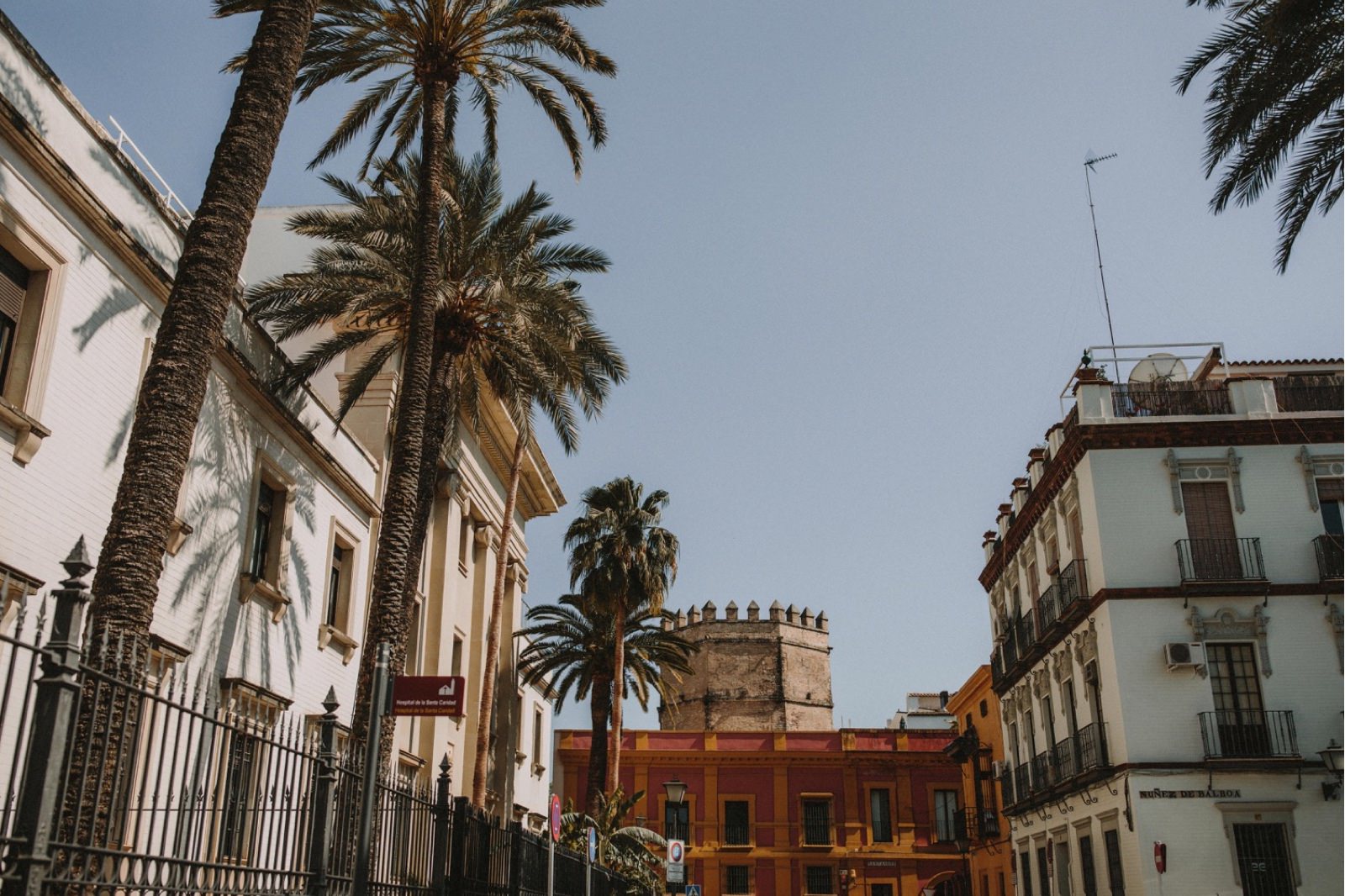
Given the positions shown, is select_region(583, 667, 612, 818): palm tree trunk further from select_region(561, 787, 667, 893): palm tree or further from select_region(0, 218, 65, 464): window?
select_region(0, 218, 65, 464): window

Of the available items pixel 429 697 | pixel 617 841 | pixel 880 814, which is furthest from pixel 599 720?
pixel 429 697

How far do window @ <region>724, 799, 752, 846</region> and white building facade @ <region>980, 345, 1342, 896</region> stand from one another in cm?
2197

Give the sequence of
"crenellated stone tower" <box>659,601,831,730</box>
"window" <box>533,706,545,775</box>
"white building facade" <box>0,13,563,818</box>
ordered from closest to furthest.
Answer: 1. "white building facade" <box>0,13,563,818</box>
2. "window" <box>533,706,545,775</box>
3. "crenellated stone tower" <box>659,601,831,730</box>

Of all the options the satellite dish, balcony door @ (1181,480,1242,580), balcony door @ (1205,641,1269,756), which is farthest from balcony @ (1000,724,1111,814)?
the satellite dish

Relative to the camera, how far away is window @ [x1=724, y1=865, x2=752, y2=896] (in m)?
47.8

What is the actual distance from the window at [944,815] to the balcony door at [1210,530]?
2783 centimetres

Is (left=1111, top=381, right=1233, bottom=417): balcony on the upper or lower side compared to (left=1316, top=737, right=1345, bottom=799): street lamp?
upper

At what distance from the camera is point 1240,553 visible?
2436 cm

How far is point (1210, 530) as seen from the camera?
81.7ft

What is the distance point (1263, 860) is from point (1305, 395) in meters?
10.1

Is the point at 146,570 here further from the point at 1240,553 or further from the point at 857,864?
the point at 857,864

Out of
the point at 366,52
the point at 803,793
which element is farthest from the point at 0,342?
the point at 803,793

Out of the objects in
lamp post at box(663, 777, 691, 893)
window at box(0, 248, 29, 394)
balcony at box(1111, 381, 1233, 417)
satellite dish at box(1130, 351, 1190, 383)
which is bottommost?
lamp post at box(663, 777, 691, 893)

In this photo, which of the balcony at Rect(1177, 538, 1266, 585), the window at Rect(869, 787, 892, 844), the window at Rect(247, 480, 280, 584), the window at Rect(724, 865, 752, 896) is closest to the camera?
the window at Rect(247, 480, 280, 584)
